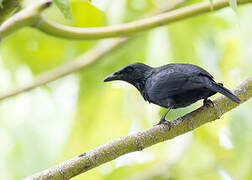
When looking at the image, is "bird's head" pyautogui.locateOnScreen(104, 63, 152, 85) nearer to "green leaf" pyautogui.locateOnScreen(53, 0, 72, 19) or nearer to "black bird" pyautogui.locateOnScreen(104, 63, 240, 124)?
"black bird" pyautogui.locateOnScreen(104, 63, 240, 124)

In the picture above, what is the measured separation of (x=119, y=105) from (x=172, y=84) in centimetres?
149

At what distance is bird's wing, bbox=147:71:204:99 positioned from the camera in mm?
3357

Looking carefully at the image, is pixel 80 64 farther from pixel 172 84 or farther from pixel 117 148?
pixel 117 148

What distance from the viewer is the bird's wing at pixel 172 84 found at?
3.36 metres

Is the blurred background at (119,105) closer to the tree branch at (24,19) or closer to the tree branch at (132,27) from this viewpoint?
the tree branch at (132,27)

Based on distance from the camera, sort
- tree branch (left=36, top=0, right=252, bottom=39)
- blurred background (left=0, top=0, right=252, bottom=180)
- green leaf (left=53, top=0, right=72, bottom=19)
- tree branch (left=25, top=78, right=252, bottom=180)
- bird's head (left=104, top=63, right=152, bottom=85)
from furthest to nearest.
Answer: blurred background (left=0, top=0, right=252, bottom=180) < bird's head (left=104, top=63, right=152, bottom=85) < tree branch (left=36, top=0, right=252, bottom=39) < tree branch (left=25, top=78, right=252, bottom=180) < green leaf (left=53, top=0, right=72, bottom=19)

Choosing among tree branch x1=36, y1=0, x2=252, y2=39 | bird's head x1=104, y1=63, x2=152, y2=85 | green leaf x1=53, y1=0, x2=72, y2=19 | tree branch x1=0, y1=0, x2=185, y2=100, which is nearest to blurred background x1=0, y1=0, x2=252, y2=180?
tree branch x1=0, y1=0, x2=185, y2=100

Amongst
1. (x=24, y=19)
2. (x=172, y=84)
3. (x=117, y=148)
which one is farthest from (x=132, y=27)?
Answer: (x=117, y=148)

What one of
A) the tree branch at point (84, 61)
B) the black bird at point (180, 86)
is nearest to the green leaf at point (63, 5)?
the black bird at point (180, 86)

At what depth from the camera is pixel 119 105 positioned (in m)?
4.88

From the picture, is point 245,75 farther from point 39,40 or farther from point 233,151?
point 39,40

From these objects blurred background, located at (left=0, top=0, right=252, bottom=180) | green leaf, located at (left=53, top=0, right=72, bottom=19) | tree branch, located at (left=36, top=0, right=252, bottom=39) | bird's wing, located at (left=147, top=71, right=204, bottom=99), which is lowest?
blurred background, located at (left=0, top=0, right=252, bottom=180)

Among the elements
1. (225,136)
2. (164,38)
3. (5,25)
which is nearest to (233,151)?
(225,136)

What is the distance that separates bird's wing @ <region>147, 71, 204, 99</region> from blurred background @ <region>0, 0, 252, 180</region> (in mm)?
423
